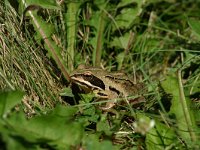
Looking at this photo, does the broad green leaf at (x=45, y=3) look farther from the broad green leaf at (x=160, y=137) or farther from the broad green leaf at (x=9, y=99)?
the broad green leaf at (x=160, y=137)

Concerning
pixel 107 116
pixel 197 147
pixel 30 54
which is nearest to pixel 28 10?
pixel 30 54

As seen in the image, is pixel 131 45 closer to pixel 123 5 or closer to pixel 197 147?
pixel 123 5

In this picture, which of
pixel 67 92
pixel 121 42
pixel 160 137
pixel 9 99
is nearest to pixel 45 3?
pixel 67 92

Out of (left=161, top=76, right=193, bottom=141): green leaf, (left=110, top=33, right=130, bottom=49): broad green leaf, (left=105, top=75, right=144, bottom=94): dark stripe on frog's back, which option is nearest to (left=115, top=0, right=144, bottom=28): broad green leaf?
(left=110, top=33, right=130, bottom=49): broad green leaf

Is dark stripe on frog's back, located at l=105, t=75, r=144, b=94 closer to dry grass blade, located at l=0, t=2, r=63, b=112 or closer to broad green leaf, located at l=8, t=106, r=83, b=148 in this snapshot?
dry grass blade, located at l=0, t=2, r=63, b=112

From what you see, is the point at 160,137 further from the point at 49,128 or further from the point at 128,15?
the point at 128,15

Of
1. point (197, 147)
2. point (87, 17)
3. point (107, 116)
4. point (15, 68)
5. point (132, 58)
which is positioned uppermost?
point (87, 17)

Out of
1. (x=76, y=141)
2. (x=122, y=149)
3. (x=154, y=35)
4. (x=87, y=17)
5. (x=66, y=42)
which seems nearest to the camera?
(x=76, y=141)
